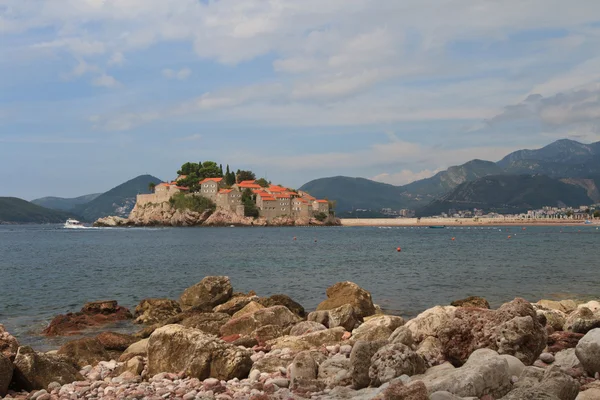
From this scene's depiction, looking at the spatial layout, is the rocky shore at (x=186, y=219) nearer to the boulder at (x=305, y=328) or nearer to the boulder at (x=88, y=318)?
the boulder at (x=88, y=318)


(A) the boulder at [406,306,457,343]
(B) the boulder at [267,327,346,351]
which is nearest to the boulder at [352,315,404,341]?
(B) the boulder at [267,327,346,351]

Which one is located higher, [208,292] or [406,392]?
[406,392]

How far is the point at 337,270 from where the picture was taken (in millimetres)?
40000

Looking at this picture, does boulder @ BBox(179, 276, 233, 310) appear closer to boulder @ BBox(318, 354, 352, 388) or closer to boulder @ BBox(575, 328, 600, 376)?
boulder @ BBox(318, 354, 352, 388)

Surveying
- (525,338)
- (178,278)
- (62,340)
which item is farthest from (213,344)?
(178,278)

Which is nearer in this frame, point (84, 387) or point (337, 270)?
point (84, 387)

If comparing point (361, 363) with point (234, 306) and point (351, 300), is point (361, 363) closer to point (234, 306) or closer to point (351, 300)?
point (351, 300)

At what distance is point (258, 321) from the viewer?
15250 millimetres

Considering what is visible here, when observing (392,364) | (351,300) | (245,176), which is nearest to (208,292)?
(351,300)

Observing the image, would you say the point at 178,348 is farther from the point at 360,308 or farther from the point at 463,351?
the point at 360,308

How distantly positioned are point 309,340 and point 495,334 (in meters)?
4.49

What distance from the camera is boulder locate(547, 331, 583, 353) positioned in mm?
10922

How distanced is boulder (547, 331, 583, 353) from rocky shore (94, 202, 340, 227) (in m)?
155

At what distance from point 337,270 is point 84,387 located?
3010 cm
